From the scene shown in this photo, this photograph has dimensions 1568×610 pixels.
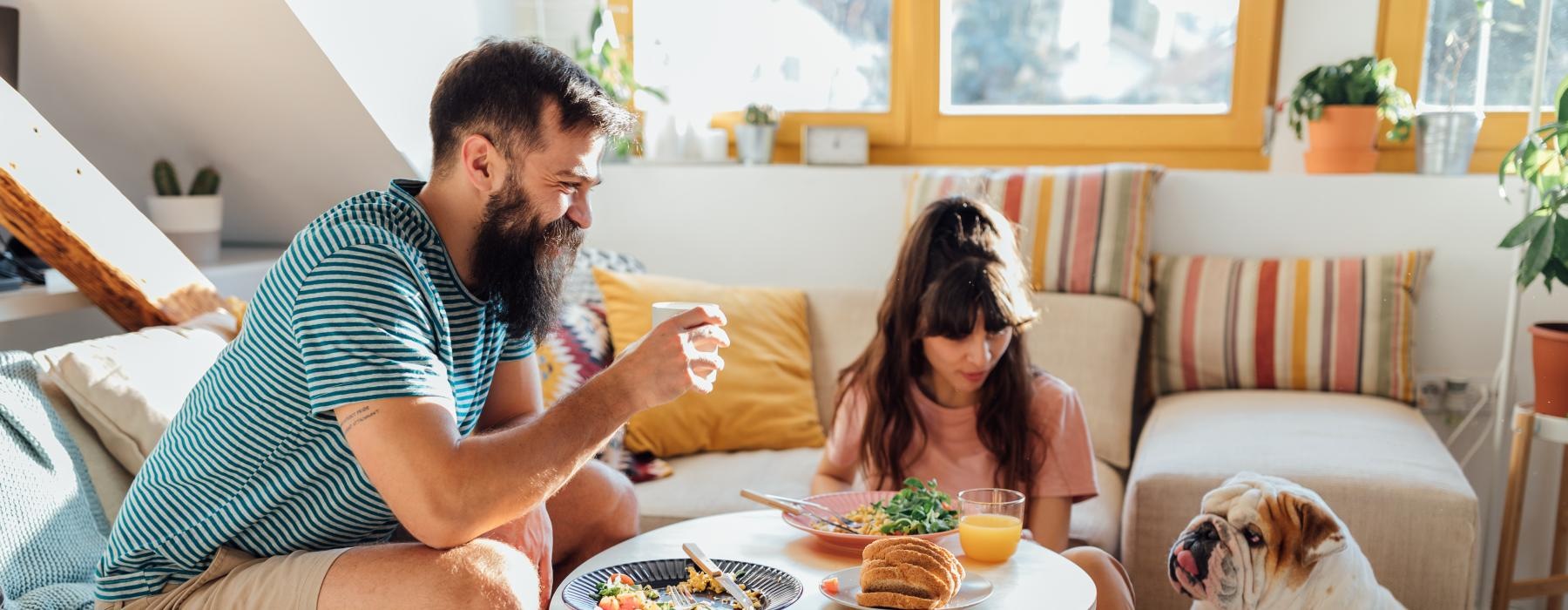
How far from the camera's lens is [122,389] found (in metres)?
1.99

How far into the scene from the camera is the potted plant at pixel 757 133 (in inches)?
128

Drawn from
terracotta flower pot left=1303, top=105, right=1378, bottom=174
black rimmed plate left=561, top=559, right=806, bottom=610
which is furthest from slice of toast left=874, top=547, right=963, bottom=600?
terracotta flower pot left=1303, top=105, right=1378, bottom=174

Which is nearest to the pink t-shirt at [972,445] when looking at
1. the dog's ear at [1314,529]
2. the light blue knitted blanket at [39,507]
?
the dog's ear at [1314,529]

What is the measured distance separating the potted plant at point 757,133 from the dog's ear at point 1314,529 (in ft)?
6.04

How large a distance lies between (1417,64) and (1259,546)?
173 centimetres

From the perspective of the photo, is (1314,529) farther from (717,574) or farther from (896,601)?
(717,574)

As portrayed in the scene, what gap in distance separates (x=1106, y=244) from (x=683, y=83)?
122cm

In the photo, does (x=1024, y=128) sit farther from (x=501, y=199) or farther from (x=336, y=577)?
(x=336, y=577)

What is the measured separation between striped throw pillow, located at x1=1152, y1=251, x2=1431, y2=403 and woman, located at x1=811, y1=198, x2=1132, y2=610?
2.64 ft

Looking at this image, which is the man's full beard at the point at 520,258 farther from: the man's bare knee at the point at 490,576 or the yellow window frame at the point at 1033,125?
the yellow window frame at the point at 1033,125

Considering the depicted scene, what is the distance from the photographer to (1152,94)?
3.19m

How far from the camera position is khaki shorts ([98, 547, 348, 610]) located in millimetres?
1457

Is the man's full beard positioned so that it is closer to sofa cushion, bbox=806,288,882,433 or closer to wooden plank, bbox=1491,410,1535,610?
sofa cushion, bbox=806,288,882,433

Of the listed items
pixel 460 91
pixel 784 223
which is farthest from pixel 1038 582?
pixel 784 223
